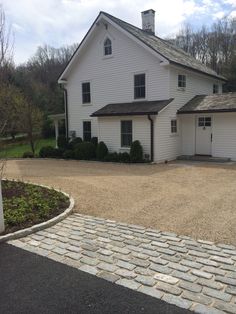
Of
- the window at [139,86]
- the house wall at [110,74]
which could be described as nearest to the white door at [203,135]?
the house wall at [110,74]

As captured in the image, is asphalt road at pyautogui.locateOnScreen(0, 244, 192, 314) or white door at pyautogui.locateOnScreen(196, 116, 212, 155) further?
white door at pyautogui.locateOnScreen(196, 116, 212, 155)

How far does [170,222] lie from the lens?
6273 mm

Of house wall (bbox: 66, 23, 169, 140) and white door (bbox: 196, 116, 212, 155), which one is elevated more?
house wall (bbox: 66, 23, 169, 140)

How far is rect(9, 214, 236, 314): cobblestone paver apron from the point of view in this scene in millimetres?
3627

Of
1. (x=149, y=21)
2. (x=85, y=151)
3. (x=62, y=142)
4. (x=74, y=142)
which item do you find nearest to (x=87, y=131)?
(x=74, y=142)

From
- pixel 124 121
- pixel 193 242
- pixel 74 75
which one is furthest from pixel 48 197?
Result: pixel 74 75

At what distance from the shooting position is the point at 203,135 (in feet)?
54.2

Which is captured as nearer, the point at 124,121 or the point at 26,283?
the point at 26,283

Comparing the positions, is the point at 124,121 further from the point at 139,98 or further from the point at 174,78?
the point at 174,78

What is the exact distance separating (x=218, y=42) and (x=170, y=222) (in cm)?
4018

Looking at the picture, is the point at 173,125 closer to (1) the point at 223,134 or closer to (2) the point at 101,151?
(1) the point at 223,134

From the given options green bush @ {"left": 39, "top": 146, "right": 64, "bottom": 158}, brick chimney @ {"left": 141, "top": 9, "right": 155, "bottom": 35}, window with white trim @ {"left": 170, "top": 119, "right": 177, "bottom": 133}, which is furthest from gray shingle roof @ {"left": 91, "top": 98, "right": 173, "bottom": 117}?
brick chimney @ {"left": 141, "top": 9, "right": 155, "bottom": 35}

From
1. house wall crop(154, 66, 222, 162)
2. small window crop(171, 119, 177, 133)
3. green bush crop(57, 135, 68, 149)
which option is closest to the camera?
house wall crop(154, 66, 222, 162)

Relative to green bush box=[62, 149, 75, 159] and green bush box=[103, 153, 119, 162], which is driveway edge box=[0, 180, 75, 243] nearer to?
green bush box=[103, 153, 119, 162]
